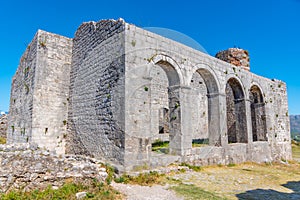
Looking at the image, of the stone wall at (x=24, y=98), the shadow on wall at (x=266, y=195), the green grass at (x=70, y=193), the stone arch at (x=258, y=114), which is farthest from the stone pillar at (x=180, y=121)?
the stone arch at (x=258, y=114)

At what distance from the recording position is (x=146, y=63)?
22.4ft

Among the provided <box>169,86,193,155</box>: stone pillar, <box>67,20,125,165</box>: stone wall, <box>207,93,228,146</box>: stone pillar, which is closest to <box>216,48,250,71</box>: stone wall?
<box>207,93,228,146</box>: stone pillar

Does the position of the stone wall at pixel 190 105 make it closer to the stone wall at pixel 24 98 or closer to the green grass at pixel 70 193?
the green grass at pixel 70 193

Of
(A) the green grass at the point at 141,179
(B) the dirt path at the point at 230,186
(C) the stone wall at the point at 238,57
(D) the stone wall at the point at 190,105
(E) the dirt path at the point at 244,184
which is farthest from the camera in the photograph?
(C) the stone wall at the point at 238,57

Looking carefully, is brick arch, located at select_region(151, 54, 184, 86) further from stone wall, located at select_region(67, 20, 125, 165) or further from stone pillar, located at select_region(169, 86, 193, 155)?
stone wall, located at select_region(67, 20, 125, 165)

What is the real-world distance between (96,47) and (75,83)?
6.96ft

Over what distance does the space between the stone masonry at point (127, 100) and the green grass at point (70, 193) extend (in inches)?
57.0

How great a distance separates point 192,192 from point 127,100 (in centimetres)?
293

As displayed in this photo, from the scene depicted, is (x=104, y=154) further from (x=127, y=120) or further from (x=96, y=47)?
(x=96, y=47)

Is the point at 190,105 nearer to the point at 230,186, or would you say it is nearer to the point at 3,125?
the point at 230,186

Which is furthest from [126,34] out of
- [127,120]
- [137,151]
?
[137,151]

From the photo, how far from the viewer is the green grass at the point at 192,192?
14.7 feet

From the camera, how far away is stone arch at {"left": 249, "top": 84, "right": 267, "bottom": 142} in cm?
1198

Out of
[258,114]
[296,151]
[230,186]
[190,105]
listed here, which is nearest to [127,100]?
[190,105]
